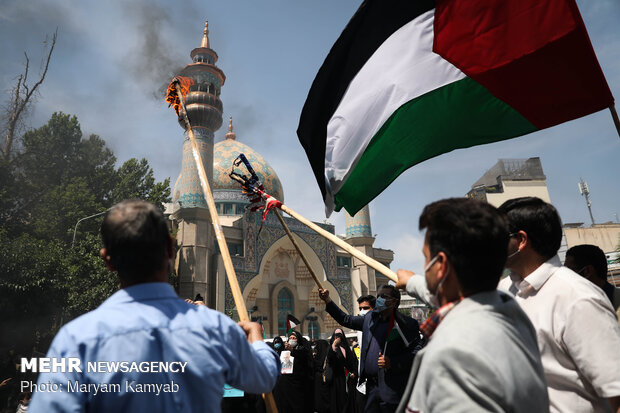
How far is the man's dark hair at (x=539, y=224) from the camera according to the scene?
1.95 m

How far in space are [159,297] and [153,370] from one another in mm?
223

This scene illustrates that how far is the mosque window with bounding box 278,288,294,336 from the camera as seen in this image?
2420cm

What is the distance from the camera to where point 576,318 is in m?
1.64

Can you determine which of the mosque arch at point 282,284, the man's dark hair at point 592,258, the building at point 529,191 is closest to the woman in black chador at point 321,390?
the man's dark hair at point 592,258

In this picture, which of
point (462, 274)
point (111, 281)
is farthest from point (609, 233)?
point (462, 274)

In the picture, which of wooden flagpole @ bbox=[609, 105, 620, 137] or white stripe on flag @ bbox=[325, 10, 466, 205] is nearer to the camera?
wooden flagpole @ bbox=[609, 105, 620, 137]

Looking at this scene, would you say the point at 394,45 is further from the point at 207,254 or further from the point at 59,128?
the point at 59,128

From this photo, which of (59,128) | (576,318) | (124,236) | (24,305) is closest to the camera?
(124,236)

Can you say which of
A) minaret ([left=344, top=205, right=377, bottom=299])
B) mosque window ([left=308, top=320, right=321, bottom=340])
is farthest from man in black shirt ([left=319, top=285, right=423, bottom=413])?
minaret ([left=344, top=205, right=377, bottom=299])

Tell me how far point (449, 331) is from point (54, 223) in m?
20.6

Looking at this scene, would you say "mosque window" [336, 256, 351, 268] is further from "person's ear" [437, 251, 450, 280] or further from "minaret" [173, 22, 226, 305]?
"person's ear" [437, 251, 450, 280]

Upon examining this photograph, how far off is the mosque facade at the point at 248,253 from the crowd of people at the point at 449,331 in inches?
738

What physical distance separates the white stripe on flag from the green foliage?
13.3m

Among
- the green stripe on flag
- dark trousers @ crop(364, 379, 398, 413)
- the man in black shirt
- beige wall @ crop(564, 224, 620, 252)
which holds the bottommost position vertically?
dark trousers @ crop(364, 379, 398, 413)
